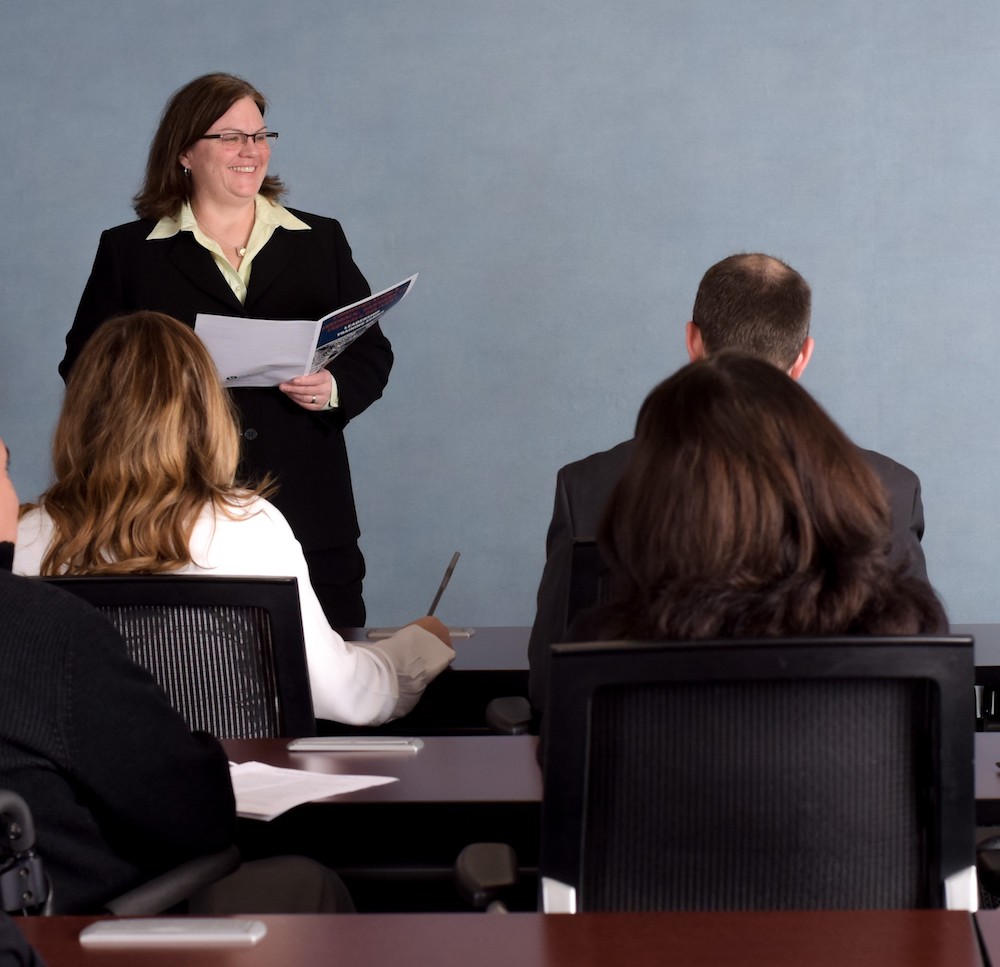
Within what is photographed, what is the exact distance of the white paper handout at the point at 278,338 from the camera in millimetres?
2684

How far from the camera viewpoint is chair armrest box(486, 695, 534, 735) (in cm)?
190

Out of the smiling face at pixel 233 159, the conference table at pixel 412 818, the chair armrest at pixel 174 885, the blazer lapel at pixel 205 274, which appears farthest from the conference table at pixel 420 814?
the smiling face at pixel 233 159

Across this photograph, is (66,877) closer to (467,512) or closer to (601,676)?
(601,676)

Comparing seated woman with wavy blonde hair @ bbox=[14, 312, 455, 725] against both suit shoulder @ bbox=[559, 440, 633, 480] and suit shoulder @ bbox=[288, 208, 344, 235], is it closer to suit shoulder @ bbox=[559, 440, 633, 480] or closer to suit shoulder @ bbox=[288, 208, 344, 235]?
suit shoulder @ bbox=[559, 440, 633, 480]

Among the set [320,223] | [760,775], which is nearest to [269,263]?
[320,223]

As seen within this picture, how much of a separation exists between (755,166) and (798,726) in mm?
3543

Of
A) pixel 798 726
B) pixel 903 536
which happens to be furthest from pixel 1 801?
pixel 903 536

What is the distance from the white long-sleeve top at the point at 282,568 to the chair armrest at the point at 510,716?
0.18m

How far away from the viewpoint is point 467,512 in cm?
454

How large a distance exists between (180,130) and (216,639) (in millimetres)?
1822

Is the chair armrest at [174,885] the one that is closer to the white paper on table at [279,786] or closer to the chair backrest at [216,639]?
the white paper on table at [279,786]

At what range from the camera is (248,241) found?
3.19 meters

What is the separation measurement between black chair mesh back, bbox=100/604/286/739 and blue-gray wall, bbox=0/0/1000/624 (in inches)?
112

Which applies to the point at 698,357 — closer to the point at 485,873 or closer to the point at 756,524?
the point at 756,524
